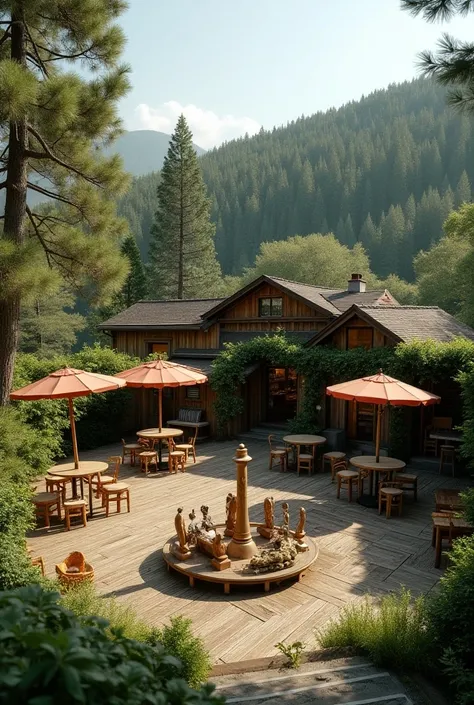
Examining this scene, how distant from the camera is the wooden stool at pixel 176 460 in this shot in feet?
44.5

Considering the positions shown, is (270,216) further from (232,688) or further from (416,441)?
(232,688)

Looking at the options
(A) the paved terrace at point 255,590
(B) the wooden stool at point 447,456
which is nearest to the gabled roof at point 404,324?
(B) the wooden stool at point 447,456

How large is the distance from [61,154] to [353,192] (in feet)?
295

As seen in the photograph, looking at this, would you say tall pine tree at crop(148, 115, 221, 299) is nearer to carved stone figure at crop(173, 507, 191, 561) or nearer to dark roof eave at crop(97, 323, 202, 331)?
dark roof eave at crop(97, 323, 202, 331)

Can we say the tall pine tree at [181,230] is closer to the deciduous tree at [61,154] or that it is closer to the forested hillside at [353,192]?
the deciduous tree at [61,154]

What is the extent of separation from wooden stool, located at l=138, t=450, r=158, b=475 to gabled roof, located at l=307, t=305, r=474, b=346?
21.3 feet

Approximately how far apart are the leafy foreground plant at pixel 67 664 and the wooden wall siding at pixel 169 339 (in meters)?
17.8

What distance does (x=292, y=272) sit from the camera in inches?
1971

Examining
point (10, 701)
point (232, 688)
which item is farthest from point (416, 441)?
point (10, 701)

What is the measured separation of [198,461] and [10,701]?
13462 millimetres

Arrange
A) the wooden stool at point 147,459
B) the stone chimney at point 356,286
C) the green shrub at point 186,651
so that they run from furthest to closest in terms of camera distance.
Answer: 1. the stone chimney at point 356,286
2. the wooden stool at point 147,459
3. the green shrub at point 186,651

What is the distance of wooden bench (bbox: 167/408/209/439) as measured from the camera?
17.6 metres

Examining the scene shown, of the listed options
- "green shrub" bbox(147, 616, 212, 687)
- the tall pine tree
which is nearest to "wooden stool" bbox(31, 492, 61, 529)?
"green shrub" bbox(147, 616, 212, 687)

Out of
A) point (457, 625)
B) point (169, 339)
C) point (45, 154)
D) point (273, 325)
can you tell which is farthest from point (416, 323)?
point (457, 625)
